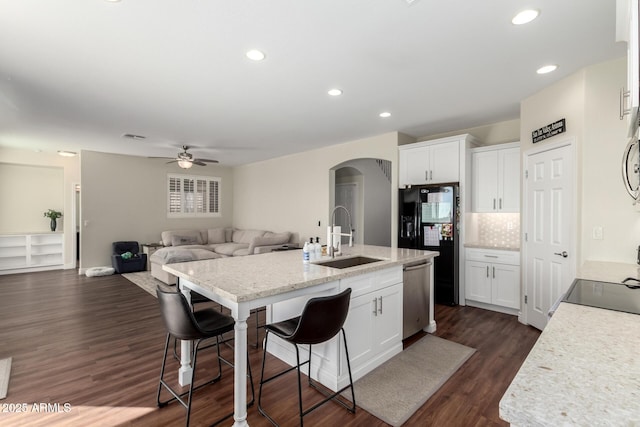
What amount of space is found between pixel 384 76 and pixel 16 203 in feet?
28.3

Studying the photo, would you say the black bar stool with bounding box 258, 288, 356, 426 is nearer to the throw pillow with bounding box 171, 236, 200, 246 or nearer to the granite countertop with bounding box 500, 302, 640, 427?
the granite countertop with bounding box 500, 302, 640, 427

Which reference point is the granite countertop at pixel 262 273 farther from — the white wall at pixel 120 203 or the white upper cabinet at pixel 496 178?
the white wall at pixel 120 203

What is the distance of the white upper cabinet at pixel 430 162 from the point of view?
4.53 meters

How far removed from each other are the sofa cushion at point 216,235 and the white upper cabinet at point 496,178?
6.50 meters

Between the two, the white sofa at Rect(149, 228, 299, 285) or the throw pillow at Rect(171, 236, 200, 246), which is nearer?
→ the white sofa at Rect(149, 228, 299, 285)

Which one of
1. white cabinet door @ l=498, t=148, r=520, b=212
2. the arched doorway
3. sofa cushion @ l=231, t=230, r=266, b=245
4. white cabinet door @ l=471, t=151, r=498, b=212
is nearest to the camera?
white cabinet door @ l=498, t=148, r=520, b=212

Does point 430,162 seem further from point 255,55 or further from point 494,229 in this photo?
point 255,55

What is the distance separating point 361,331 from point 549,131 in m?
3.01

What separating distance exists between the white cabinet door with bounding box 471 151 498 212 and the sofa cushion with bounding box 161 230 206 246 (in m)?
6.53

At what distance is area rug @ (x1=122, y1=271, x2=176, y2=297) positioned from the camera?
546cm

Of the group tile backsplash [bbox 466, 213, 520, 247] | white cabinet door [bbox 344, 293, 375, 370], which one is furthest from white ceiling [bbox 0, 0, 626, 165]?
white cabinet door [bbox 344, 293, 375, 370]

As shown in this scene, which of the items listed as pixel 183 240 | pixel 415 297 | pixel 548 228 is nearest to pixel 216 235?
pixel 183 240

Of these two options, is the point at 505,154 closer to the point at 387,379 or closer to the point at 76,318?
the point at 387,379

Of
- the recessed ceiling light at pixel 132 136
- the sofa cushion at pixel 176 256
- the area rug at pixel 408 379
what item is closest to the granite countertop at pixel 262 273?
the area rug at pixel 408 379
